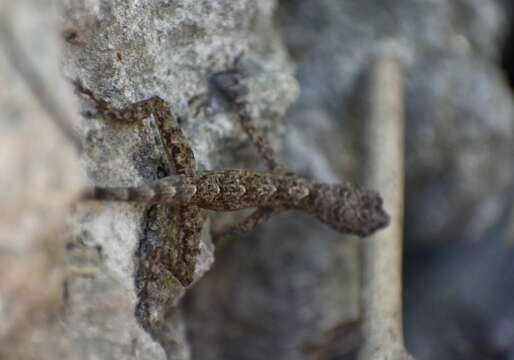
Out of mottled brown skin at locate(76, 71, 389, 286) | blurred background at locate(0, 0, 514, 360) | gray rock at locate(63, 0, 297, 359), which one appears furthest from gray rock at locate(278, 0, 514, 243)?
gray rock at locate(63, 0, 297, 359)

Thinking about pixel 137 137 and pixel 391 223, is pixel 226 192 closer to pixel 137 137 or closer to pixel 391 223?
pixel 137 137

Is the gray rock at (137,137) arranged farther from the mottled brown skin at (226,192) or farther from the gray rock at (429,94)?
the gray rock at (429,94)

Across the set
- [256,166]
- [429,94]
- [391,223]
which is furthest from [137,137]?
[429,94]

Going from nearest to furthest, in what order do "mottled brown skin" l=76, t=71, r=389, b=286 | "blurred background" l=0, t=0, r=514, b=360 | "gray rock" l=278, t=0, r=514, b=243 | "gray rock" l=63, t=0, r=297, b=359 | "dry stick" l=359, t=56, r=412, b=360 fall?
"blurred background" l=0, t=0, r=514, b=360 → "gray rock" l=63, t=0, r=297, b=359 → "mottled brown skin" l=76, t=71, r=389, b=286 → "dry stick" l=359, t=56, r=412, b=360 → "gray rock" l=278, t=0, r=514, b=243

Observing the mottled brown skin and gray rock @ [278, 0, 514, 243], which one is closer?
the mottled brown skin

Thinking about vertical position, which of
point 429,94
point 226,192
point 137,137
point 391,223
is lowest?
point 391,223

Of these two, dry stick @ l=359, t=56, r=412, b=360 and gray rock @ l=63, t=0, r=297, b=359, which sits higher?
gray rock @ l=63, t=0, r=297, b=359

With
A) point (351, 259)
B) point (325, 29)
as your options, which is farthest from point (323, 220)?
point (325, 29)

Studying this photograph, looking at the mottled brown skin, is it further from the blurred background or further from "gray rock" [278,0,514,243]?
"gray rock" [278,0,514,243]
